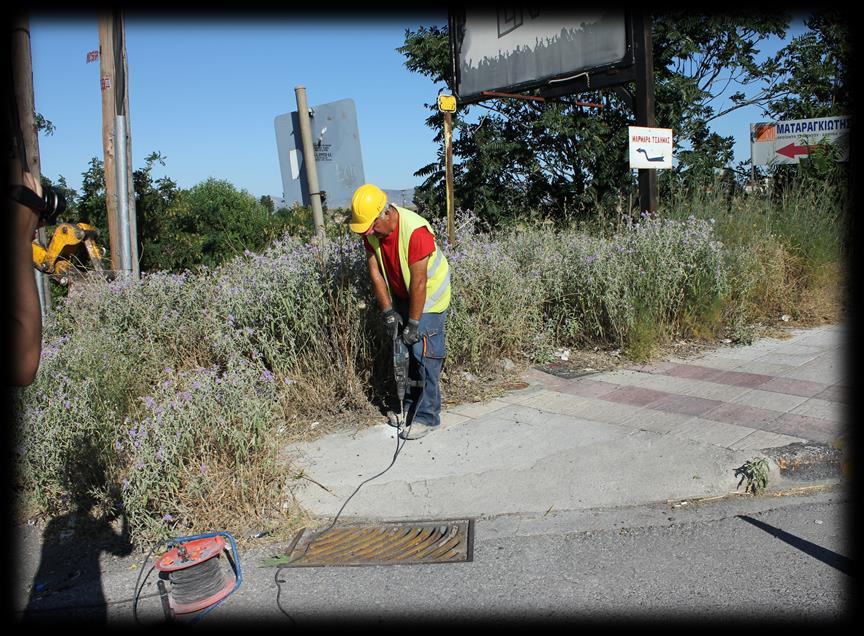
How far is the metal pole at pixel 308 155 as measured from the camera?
6.83m

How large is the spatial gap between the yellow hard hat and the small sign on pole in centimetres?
449

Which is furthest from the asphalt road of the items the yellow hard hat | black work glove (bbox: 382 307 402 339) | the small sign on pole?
the small sign on pole

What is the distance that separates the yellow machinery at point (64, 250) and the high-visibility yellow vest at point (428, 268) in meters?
4.46

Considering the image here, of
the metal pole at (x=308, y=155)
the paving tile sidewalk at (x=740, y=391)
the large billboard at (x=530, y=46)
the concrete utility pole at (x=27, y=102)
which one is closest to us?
the paving tile sidewalk at (x=740, y=391)

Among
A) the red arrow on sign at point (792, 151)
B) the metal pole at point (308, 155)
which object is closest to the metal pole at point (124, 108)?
the metal pole at point (308, 155)

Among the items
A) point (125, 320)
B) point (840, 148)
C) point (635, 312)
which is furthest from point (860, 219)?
point (125, 320)

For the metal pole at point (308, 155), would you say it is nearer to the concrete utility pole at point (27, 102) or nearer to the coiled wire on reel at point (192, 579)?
the concrete utility pole at point (27, 102)

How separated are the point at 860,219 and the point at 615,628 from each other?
8.57 metres

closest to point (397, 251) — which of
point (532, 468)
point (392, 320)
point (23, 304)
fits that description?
point (392, 320)

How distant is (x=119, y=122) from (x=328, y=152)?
334 cm

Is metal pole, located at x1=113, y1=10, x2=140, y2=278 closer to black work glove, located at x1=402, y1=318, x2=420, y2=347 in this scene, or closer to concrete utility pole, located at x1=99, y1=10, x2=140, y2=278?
concrete utility pole, located at x1=99, y1=10, x2=140, y2=278

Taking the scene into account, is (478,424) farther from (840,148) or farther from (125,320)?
(840,148)

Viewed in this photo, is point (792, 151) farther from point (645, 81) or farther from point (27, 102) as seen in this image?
point (27, 102)

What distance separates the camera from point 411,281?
5160 mm
